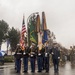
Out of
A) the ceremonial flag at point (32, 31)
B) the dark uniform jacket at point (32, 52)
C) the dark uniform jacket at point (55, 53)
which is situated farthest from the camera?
the ceremonial flag at point (32, 31)

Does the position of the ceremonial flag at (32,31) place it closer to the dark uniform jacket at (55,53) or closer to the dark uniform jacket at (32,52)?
the dark uniform jacket at (55,53)

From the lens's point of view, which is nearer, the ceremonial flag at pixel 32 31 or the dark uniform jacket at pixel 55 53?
the dark uniform jacket at pixel 55 53

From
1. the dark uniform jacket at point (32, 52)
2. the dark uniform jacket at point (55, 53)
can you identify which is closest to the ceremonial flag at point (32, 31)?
the dark uniform jacket at point (55, 53)

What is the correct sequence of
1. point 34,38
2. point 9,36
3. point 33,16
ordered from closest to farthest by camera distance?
point 34,38, point 33,16, point 9,36

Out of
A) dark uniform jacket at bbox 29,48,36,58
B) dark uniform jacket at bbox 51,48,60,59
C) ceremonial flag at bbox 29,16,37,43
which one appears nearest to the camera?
dark uniform jacket at bbox 29,48,36,58

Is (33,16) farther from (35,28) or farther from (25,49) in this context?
(25,49)

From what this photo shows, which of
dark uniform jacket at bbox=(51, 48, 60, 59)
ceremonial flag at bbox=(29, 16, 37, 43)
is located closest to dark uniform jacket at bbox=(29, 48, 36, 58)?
dark uniform jacket at bbox=(51, 48, 60, 59)

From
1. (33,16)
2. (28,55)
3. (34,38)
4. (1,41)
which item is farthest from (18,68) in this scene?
(1,41)

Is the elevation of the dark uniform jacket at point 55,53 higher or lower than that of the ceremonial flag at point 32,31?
lower

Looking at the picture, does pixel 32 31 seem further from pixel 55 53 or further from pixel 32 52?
pixel 32 52

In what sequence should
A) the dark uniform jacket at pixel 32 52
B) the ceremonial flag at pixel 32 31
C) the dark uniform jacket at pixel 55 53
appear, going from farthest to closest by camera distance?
the ceremonial flag at pixel 32 31 → the dark uniform jacket at pixel 55 53 → the dark uniform jacket at pixel 32 52

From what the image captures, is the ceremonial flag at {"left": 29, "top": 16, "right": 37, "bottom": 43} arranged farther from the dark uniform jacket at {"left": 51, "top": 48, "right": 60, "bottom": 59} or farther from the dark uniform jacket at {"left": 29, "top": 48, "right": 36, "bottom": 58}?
the dark uniform jacket at {"left": 29, "top": 48, "right": 36, "bottom": 58}

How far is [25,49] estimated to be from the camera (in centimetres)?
1898

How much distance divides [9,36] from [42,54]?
3971cm
